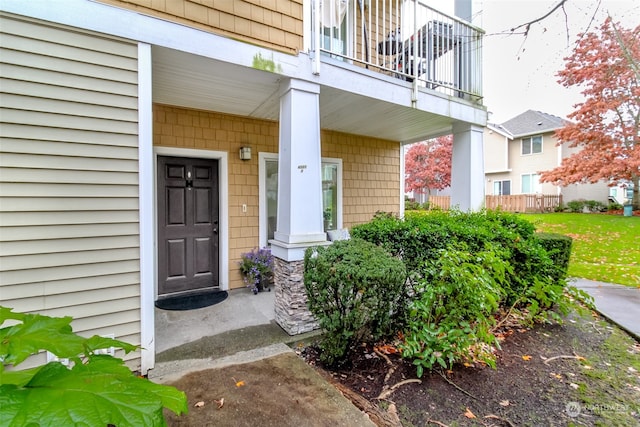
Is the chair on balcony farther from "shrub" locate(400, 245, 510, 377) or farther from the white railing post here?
"shrub" locate(400, 245, 510, 377)

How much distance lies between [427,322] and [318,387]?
1127mm

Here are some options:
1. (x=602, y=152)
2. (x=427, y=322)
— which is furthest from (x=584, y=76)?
(x=427, y=322)

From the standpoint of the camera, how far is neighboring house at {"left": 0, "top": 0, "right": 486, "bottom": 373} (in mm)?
2279

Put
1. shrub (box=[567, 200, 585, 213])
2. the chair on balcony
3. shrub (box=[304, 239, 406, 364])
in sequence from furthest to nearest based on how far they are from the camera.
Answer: shrub (box=[567, 200, 585, 213]) < the chair on balcony < shrub (box=[304, 239, 406, 364])

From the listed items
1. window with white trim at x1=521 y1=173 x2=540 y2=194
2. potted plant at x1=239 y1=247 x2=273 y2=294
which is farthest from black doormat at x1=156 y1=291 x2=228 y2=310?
window with white trim at x1=521 y1=173 x2=540 y2=194

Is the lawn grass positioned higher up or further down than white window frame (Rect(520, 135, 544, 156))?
further down

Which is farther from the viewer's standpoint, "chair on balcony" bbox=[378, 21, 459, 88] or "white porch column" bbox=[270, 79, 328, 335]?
"chair on balcony" bbox=[378, 21, 459, 88]

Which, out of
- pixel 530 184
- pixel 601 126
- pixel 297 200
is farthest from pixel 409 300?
pixel 530 184

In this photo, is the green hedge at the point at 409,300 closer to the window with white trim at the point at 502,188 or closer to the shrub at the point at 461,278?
the shrub at the point at 461,278

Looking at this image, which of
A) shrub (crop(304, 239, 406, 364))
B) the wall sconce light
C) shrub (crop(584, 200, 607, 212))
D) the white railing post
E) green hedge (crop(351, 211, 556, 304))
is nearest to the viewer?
shrub (crop(304, 239, 406, 364))

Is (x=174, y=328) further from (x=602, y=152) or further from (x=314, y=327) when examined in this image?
(x=602, y=152)

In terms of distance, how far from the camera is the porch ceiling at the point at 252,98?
3113mm

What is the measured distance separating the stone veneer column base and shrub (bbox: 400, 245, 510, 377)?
1119 millimetres

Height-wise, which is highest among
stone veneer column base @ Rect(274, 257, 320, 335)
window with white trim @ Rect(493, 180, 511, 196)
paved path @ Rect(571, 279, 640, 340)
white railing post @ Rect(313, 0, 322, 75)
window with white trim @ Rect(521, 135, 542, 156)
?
window with white trim @ Rect(521, 135, 542, 156)
